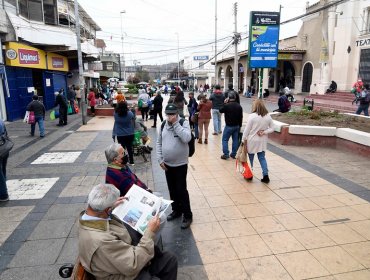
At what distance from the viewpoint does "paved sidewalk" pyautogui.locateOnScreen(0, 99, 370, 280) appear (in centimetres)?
335

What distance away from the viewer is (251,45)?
37.1 feet

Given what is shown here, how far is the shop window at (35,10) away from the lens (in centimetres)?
1695

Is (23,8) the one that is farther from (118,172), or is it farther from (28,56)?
(118,172)

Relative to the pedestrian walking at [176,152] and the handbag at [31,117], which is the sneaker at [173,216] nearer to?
the pedestrian walking at [176,152]

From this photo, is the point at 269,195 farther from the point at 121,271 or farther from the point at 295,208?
the point at 121,271

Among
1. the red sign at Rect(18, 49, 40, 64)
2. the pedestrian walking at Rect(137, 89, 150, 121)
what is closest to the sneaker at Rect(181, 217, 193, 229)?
the pedestrian walking at Rect(137, 89, 150, 121)

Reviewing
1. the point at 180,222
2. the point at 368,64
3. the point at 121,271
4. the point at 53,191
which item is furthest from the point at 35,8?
the point at 368,64

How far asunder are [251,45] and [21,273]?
10.3 metres

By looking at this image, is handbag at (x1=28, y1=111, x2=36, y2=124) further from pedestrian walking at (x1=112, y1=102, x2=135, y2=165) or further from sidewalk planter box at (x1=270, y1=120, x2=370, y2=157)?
sidewalk planter box at (x1=270, y1=120, x2=370, y2=157)

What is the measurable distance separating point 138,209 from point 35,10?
1854 centimetres

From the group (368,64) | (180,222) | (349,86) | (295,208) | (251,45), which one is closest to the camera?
(180,222)

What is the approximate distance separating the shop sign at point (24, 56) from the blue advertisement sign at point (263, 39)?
34.9 ft

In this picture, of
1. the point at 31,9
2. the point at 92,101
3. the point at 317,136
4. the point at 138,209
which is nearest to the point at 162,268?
the point at 138,209

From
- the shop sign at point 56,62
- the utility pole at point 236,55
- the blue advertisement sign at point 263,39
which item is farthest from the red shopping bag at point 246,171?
the shop sign at point 56,62
